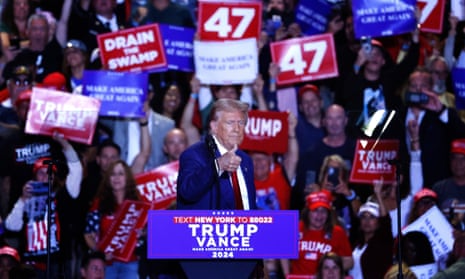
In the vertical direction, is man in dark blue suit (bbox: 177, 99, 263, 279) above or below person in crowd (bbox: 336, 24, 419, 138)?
below

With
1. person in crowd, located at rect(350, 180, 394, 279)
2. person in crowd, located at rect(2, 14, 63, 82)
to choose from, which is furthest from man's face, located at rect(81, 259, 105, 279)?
person in crowd, located at rect(2, 14, 63, 82)

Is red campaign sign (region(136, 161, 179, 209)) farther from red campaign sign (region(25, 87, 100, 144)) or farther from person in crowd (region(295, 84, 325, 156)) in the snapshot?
person in crowd (region(295, 84, 325, 156))

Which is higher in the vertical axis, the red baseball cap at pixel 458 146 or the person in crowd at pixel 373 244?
the red baseball cap at pixel 458 146

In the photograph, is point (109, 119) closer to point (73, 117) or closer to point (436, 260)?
point (73, 117)

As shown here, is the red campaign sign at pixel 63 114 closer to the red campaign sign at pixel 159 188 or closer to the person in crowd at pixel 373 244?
the red campaign sign at pixel 159 188

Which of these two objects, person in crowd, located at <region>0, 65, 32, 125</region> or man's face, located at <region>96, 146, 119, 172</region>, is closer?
man's face, located at <region>96, 146, 119, 172</region>

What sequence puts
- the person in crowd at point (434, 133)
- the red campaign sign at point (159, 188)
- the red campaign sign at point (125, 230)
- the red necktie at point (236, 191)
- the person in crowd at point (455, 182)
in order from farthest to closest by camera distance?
the person in crowd at point (434, 133), the red campaign sign at point (159, 188), the person in crowd at point (455, 182), the red campaign sign at point (125, 230), the red necktie at point (236, 191)

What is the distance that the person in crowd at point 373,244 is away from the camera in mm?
10352

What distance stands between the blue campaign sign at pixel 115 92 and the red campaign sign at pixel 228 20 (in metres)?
1.10

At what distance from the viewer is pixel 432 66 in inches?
488

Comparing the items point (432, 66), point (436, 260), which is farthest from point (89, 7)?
point (436, 260)

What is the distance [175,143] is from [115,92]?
0.74 metres

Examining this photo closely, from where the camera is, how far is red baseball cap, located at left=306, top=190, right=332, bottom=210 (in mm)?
10438

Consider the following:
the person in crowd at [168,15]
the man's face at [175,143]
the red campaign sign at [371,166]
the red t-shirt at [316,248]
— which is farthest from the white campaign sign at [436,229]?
the person in crowd at [168,15]
